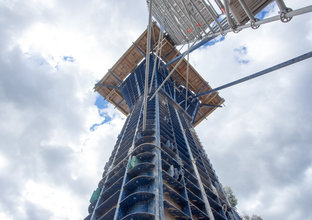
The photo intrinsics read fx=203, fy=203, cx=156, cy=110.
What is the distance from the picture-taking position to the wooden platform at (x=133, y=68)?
22.0 m

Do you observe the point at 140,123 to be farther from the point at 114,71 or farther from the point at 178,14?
the point at 114,71

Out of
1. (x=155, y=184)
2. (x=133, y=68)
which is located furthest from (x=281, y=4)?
(x=133, y=68)

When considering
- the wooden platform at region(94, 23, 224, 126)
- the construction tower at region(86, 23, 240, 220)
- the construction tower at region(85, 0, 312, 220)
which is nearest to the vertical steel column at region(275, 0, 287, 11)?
the construction tower at region(85, 0, 312, 220)

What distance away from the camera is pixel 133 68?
23.0 metres

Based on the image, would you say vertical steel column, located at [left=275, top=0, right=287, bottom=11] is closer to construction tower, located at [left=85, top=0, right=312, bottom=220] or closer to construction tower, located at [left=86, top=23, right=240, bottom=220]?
construction tower, located at [left=85, top=0, right=312, bottom=220]

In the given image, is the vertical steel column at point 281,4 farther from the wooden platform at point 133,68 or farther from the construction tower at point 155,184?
the wooden platform at point 133,68

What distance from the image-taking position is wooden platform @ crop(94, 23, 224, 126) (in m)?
22.0

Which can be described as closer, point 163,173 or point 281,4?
point 281,4

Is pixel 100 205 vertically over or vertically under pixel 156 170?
under

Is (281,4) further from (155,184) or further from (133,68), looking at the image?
(133,68)

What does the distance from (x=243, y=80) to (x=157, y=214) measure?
542 cm

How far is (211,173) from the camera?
35.5 feet

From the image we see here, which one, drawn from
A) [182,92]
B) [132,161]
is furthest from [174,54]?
[132,161]

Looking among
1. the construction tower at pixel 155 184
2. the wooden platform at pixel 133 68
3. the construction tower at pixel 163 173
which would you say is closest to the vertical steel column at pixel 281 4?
the construction tower at pixel 163 173
